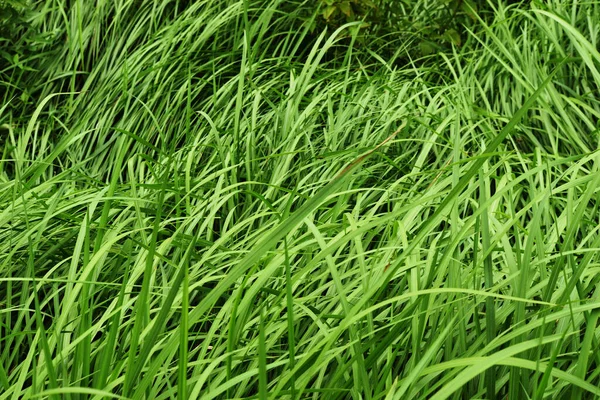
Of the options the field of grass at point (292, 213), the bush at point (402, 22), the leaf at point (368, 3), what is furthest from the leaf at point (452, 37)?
the leaf at point (368, 3)

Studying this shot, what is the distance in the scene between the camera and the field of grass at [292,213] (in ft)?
4.58

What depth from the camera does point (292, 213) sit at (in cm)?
138

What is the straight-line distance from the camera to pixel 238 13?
125 inches

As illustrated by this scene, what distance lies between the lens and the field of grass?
139cm

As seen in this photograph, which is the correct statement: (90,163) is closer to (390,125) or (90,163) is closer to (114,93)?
(114,93)

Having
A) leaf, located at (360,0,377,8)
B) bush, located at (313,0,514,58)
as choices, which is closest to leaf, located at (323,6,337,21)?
bush, located at (313,0,514,58)

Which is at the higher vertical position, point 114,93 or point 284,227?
point 284,227

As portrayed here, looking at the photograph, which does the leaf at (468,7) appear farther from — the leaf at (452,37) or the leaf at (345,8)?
the leaf at (345,8)

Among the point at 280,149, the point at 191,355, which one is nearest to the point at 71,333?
the point at 191,355

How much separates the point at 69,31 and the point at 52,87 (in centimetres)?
26

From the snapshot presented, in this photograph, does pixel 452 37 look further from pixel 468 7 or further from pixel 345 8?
pixel 345 8

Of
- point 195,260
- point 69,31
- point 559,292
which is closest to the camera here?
point 559,292

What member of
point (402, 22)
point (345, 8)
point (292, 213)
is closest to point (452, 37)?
point (402, 22)

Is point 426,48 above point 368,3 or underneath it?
underneath
